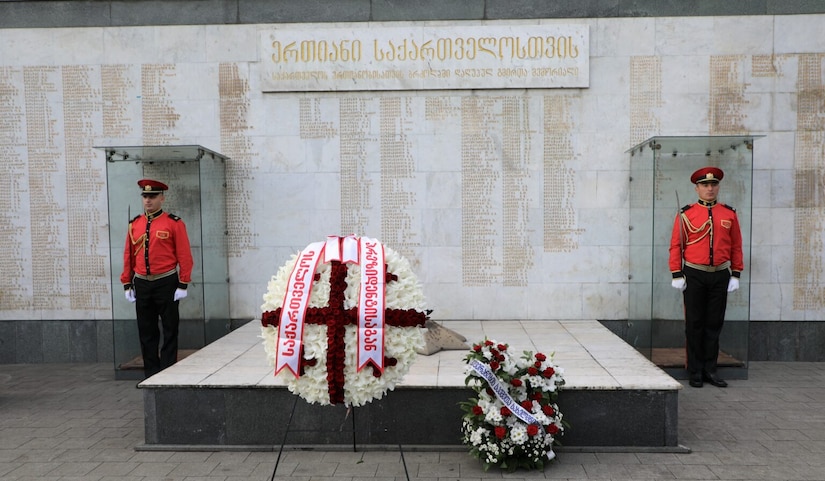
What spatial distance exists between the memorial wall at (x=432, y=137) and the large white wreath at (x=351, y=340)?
12.1ft

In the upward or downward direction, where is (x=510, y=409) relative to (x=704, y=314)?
downward

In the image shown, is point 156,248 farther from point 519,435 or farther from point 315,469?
point 519,435

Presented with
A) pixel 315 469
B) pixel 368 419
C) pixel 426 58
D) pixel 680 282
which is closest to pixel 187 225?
pixel 426 58

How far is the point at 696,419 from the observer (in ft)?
16.7

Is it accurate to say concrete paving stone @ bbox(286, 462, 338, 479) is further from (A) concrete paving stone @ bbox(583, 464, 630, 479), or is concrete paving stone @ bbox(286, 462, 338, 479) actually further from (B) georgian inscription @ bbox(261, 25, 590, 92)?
(B) georgian inscription @ bbox(261, 25, 590, 92)

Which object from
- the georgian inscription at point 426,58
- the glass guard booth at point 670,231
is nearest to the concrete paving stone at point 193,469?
the georgian inscription at point 426,58

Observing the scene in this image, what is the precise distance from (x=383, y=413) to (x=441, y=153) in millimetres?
3456

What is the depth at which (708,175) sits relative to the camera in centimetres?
600

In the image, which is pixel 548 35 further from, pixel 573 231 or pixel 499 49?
pixel 573 231

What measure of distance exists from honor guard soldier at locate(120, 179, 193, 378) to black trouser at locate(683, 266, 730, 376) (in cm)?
494

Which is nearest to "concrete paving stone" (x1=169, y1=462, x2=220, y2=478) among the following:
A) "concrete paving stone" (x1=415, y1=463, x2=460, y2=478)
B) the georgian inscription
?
"concrete paving stone" (x1=415, y1=463, x2=460, y2=478)

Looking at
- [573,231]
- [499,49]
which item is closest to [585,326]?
[573,231]

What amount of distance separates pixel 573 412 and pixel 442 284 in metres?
2.96

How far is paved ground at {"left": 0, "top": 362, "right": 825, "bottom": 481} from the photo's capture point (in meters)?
4.08
